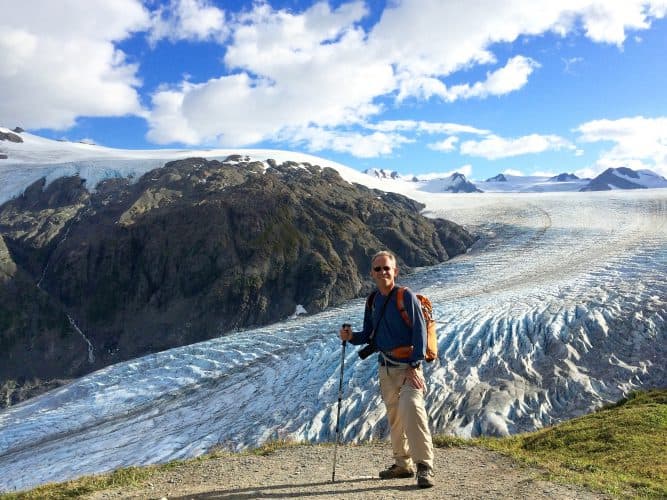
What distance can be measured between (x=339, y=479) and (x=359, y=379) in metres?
12.5

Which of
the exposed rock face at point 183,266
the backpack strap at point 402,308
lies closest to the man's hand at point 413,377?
the backpack strap at point 402,308

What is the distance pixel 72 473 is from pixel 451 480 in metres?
14.2

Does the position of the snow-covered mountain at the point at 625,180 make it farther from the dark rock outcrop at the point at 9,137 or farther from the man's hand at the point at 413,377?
the man's hand at the point at 413,377

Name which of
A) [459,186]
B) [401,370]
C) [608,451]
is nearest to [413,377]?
[401,370]

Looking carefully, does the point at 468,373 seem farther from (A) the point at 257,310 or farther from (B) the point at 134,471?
(A) the point at 257,310

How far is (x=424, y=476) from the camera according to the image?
603 centimetres

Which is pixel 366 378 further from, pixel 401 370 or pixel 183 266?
pixel 183 266

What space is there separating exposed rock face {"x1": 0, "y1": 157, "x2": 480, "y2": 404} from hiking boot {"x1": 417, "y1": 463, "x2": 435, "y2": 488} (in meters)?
27.4

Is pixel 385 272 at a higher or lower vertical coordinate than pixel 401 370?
higher

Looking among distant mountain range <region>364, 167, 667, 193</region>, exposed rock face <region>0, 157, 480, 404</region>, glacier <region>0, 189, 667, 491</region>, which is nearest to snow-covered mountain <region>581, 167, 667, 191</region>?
distant mountain range <region>364, 167, 667, 193</region>

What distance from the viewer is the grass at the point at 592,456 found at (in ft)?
21.2

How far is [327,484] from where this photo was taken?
21.2 feet

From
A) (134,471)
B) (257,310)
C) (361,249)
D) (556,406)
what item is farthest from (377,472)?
(361,249)

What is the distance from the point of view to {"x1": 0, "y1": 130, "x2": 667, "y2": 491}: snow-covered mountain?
16766mm
